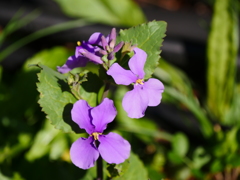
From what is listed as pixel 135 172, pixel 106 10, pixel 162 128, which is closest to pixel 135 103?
pixel 135 172

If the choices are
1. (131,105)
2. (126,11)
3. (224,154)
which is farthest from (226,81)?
(131,105)

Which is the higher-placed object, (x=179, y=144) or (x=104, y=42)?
(x=104, y=42)

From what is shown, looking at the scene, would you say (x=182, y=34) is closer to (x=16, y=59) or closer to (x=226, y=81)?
(x=226, y=81)

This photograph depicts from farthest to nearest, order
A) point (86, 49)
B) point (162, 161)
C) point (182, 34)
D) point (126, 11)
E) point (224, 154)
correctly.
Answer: point (182, 34), point (126, 11), point (162, 161), point (224, 154), point (86, 49)

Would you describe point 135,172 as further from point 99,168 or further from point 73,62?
point 73,62

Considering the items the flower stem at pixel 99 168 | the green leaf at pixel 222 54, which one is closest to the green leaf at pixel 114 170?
the flower stem at pixel 99 168
